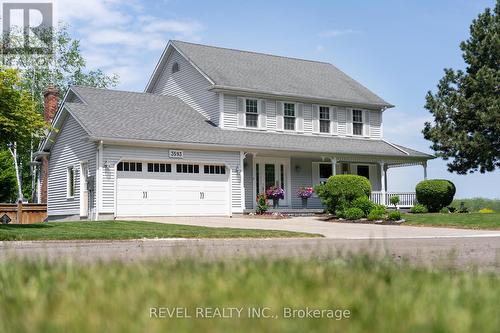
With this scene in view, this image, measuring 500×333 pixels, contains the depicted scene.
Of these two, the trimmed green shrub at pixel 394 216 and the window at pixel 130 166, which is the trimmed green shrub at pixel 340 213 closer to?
the trimmed green shrub at pixel 394 216

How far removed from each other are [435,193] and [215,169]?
10.8m

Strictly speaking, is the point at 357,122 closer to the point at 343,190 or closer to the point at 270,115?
the point at 270,115

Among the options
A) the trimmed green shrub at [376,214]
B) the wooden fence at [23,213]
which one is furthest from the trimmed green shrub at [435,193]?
the wooden fence at [23,213]

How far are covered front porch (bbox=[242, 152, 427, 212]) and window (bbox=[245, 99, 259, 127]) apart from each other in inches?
64.2

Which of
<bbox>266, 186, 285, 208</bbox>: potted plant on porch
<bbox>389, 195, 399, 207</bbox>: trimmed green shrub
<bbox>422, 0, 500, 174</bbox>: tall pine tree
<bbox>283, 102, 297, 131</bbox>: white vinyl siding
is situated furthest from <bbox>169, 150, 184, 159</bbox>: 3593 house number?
<bbox>422, 0, 500, 174</bbox>: tall pine tree

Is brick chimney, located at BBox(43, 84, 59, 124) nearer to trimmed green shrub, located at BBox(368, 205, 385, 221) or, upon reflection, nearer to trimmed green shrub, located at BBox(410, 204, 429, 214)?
trimmed green shrub, located at BBox(368, 205, 385, 221)

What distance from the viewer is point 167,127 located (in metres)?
28.0

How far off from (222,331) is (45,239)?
1305 centimetres

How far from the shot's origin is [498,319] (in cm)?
321

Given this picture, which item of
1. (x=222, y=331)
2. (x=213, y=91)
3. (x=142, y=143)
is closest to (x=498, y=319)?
(x=222, y=331)

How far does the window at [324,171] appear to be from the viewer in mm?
33188

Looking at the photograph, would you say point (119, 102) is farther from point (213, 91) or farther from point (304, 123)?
point (304, 123)

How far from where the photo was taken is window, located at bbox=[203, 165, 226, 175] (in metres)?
28.0

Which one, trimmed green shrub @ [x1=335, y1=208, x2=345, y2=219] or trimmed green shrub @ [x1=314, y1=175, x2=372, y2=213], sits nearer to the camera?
trimmed green shrub @ [x1=335, y1=208, x2=345, y2=219]
